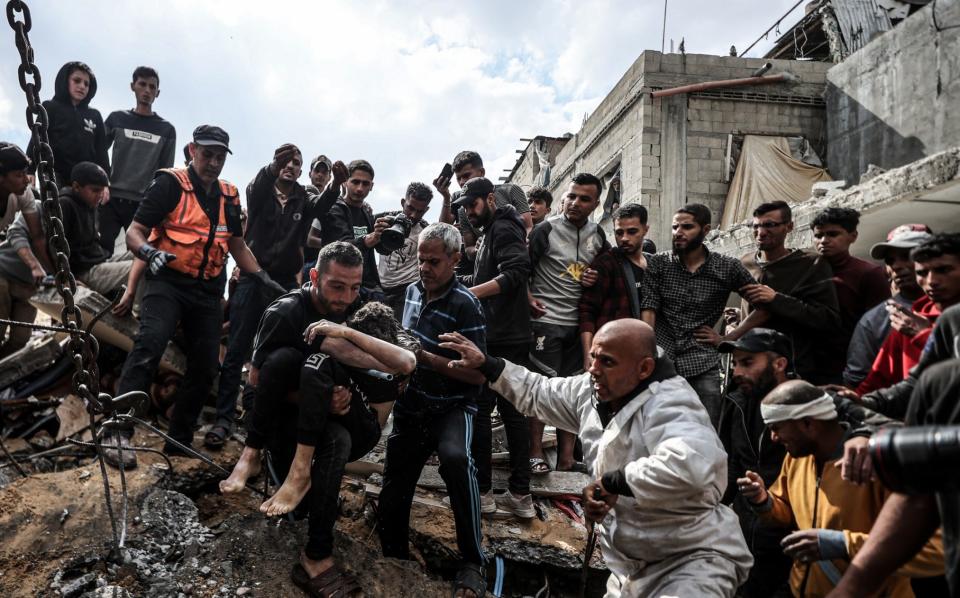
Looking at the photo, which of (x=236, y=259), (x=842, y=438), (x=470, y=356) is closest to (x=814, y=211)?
(x=842, y=438)

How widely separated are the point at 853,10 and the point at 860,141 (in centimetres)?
380

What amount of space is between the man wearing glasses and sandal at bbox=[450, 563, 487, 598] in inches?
96.9

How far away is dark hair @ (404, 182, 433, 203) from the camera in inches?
209

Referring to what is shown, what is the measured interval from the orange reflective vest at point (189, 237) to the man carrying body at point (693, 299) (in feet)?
10.5

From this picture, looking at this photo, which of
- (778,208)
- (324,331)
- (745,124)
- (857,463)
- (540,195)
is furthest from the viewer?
(745,124)

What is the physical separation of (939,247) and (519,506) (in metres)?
2.92

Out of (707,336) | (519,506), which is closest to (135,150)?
(519,506)

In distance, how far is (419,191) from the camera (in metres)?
5.31

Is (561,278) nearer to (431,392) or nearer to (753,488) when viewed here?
(431,392)

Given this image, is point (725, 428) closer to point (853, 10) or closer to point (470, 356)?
point (470, 356)

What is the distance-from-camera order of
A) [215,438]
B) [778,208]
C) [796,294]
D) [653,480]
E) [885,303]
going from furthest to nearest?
[215,438]
[778,208]
[796,294]
[885,303]
[653,480]

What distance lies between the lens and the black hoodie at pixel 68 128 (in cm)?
532

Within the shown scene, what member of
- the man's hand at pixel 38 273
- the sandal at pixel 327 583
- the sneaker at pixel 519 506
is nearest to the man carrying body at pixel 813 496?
the sneaker at pixel 519 506

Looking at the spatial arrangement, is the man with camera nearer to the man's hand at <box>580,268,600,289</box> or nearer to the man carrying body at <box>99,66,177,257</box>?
the man's hand at <box>580,268,600,289</box>
